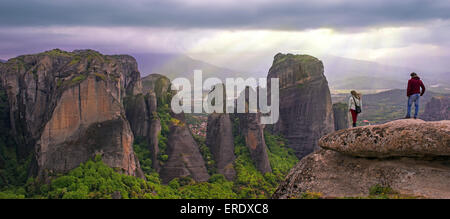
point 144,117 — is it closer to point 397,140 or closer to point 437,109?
point 397,140

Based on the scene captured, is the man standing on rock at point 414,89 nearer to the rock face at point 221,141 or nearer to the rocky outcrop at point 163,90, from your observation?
the rock face at point 221,141

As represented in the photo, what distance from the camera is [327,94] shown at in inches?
2564

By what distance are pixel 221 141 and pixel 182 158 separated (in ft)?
21.7

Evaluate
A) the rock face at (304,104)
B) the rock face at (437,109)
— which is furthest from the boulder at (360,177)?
the rock face at (437,109)

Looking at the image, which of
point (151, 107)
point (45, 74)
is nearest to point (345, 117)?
point (151, 107)

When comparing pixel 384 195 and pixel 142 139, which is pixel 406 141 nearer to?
pixel 384 195

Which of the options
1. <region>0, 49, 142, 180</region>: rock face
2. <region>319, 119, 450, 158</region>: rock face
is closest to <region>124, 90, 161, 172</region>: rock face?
<region>0, 49, 142, 180</region>: rock face

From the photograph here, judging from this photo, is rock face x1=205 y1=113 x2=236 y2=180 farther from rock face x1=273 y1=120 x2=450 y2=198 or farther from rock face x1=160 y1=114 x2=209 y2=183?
rock face x1=273 y1=120 x2=450 y2=198

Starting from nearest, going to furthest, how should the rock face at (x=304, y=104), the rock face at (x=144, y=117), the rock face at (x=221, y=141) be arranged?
the rock face at (x=144, y=117), the rock face at (x=221, y=141), the rock face at (x=304, y=104)

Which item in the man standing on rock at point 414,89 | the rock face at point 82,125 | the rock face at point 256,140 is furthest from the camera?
the rock face at point 256,140

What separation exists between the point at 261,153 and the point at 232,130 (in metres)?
5.75

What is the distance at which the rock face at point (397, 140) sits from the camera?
10.7m

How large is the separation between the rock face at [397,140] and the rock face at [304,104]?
53.7m
